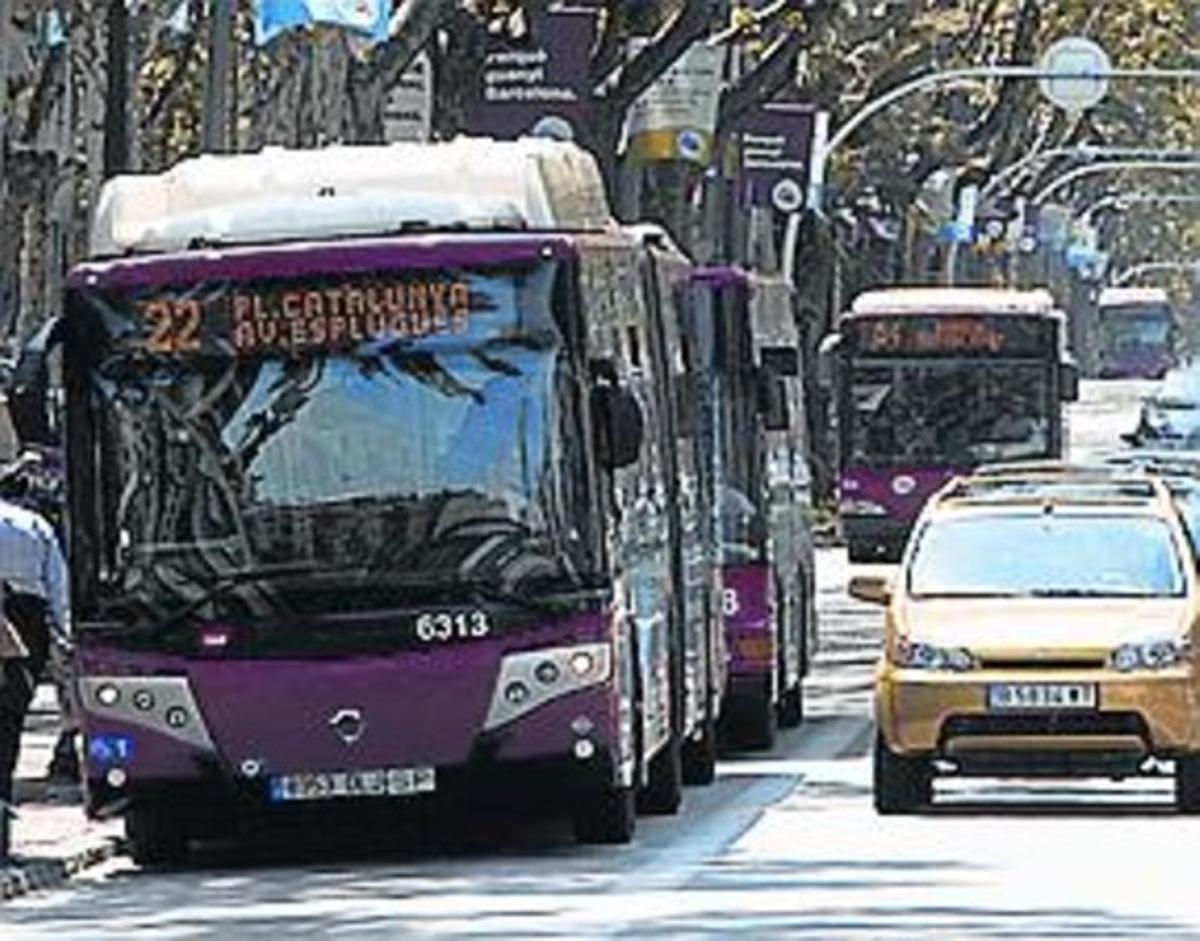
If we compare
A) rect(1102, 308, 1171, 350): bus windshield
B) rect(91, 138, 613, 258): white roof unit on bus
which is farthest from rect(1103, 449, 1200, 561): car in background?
rect(1102, 308, 1171, 350): bus windshield

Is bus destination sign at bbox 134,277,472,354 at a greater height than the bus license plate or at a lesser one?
greater

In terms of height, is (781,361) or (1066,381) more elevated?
(781,361)

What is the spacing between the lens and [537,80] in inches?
1823

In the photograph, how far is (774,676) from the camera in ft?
101

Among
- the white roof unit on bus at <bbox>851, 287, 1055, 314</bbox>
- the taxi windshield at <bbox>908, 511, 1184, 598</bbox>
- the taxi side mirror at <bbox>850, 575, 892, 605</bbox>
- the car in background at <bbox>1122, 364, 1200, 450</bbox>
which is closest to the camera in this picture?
the taxi windshield at <bbox>908, 511, 1184, 598</bbox>

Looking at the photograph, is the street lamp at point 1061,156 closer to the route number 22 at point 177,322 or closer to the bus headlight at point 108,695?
the route number 22 at point 177,322

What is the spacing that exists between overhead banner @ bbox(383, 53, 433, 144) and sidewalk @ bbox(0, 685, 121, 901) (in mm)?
15684

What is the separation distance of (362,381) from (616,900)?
3228 millimetres

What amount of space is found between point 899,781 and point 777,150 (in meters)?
39.0

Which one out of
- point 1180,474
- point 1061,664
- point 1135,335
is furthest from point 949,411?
point 1135,335

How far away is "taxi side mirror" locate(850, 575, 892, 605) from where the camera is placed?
25.2 m

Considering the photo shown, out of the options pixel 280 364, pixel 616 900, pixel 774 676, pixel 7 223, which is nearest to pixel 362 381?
pixel 280 364

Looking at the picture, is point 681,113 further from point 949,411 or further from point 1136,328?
point 1136,328

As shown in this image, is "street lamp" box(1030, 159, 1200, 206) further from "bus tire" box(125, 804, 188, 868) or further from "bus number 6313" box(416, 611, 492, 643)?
"bus number 6313" box(416, 611, 492, 643)
